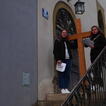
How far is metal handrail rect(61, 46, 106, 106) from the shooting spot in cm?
399

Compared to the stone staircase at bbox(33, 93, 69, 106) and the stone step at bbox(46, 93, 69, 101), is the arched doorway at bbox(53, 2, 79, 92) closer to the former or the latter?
the stone step at bbox(46, 93, 69, 101)

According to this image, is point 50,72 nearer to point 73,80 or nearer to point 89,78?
point 73,80

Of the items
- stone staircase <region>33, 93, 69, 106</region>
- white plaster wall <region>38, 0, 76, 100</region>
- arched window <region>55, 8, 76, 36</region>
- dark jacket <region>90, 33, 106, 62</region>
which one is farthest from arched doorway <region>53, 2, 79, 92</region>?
stone staircase <region>33, 93, 69, 106</region>

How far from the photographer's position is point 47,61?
6.79 m

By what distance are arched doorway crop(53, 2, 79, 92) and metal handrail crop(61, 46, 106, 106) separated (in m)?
2.69

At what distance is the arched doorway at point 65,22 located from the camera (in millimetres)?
7734

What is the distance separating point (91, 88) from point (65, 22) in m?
4.21

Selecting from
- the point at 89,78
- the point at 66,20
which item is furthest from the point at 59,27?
the point at 89,78

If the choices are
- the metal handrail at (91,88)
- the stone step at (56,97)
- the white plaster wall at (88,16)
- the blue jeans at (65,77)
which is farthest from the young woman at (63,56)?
the white plaster wall at (88,16)

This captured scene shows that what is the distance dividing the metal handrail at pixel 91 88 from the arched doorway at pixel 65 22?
8.81ft

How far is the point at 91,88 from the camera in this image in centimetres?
441

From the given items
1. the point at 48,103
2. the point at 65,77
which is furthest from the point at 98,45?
the point at 48,103
